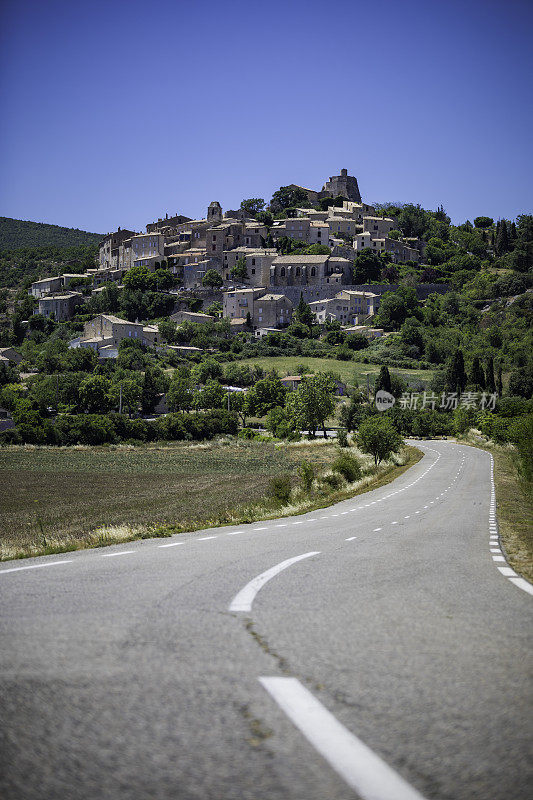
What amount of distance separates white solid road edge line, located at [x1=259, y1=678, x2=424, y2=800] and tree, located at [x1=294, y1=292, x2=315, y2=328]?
476 ft

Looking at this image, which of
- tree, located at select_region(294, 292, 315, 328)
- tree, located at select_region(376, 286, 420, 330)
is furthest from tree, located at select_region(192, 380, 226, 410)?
tree, located at select_region(376, 286, 420, 330)

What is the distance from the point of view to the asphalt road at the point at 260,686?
284 centimetres

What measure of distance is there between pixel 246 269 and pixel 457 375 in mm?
69781

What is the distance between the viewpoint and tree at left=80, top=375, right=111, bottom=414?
305 feet

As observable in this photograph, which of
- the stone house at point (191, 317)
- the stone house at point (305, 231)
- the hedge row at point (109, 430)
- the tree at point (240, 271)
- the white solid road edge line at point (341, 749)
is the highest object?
the stone house at point (305, 231)

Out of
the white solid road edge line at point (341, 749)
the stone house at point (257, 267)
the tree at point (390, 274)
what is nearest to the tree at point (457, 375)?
the tree at point (390, 274)

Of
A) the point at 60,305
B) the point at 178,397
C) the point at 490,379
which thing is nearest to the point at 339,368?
the point at 490,379

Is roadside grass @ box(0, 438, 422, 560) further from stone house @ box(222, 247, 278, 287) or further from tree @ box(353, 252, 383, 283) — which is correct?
tree @ box(353, 252, 383, 283)

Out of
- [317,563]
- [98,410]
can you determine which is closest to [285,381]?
[98,410]

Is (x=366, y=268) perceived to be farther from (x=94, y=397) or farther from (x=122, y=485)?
(x=122, y=485)

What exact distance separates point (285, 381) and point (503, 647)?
4167 inches

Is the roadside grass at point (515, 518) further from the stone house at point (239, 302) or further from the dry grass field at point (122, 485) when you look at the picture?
the stone house at point (239, 302)

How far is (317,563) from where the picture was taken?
28.9 feet

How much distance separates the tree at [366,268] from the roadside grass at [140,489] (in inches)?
3557
